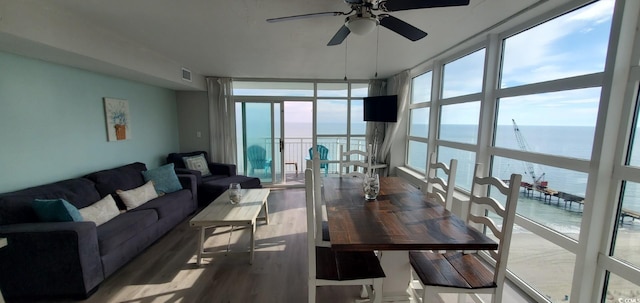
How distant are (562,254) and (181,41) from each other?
4212 millimetres

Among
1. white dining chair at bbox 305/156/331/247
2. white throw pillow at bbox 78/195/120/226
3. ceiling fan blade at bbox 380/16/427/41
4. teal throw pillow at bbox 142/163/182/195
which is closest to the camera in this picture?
white dining chair at bbox 305/156/331/247

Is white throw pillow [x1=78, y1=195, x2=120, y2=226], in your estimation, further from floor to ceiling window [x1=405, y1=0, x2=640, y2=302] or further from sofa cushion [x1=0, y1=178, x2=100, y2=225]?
floor to ceiling window [x1=405, y1=0, x2=640, y2=302]

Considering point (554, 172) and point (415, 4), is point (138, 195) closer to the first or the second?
point (415, 4)

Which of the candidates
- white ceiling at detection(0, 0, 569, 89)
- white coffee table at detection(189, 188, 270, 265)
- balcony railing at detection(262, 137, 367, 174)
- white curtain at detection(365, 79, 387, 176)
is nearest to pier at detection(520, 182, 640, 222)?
white ceiling at detection(0, 0, 569, 89)

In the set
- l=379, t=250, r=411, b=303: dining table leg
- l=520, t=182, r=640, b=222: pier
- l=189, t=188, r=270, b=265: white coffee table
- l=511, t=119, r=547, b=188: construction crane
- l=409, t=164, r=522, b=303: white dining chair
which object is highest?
l=511, t=119, r=547, b=188: construction crane

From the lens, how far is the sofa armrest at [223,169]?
476 cm

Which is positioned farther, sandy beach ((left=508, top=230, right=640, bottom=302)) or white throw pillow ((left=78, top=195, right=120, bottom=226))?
white throw pillow ((left=78, top=195, right=120, bottom=226))

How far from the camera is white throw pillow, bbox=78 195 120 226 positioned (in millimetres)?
2348

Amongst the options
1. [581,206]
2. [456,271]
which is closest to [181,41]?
[456,271]

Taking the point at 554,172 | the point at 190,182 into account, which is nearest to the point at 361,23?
the point at 554,172

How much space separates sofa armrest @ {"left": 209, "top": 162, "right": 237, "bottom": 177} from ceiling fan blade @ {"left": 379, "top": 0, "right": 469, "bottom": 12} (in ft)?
13.3

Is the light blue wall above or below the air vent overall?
below

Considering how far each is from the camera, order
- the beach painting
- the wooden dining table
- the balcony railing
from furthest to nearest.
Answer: the balcony railing < the beach painting < the wooden dining table

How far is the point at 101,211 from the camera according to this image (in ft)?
8.16
